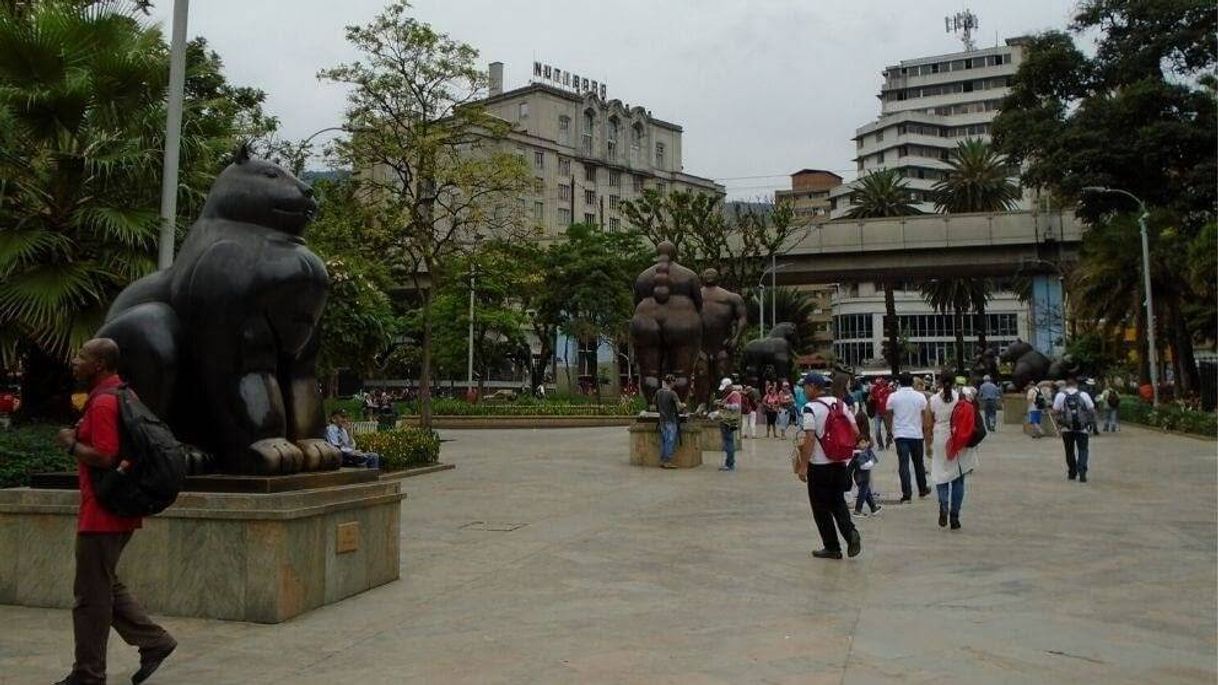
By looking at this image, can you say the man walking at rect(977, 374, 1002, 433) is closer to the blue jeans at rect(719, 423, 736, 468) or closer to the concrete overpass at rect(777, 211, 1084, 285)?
the blue jeans at rect(719, 423, 736, 468)

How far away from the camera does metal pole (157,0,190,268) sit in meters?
10.5

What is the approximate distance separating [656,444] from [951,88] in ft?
296

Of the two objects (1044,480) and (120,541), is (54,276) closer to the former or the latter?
(120,541)

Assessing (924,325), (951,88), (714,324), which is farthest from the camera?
(951,88)

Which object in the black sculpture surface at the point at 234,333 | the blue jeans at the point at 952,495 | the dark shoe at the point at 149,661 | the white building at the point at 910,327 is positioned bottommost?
the dark shoe at the point at 149,661

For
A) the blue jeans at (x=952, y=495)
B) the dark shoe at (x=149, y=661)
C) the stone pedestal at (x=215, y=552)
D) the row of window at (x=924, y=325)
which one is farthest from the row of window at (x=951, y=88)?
the dark shoe at (x=149, y=661)

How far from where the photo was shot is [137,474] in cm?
454

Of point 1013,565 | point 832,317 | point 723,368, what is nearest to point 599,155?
point 832,317

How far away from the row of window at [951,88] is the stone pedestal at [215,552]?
99.3 m

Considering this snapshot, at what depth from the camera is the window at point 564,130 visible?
8200cm

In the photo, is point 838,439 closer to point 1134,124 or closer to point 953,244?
point 1134,124

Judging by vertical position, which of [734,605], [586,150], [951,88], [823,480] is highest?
[951,88]

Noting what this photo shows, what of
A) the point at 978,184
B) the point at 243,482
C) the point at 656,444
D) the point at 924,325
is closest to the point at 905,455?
the point at 656,444

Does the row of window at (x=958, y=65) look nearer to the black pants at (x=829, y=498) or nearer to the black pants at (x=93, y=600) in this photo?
the black pants at (x=829, y=498)
